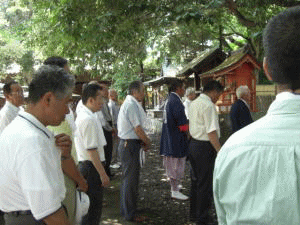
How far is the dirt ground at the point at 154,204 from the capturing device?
5443 mm

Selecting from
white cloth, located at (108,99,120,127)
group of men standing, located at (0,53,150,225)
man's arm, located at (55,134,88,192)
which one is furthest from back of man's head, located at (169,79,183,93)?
man's arm, located at (55,134,88,192)

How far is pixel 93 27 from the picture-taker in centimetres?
648

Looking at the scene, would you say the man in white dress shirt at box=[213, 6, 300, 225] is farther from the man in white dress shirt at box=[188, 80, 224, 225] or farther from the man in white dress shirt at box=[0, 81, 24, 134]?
the man in white dress shirt at box=[0, 81, 24, 134]

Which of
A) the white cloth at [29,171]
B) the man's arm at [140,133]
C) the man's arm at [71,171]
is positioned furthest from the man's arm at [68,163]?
the man's arm at [140,133]

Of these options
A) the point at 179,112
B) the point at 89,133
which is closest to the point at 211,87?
the point at 179,112

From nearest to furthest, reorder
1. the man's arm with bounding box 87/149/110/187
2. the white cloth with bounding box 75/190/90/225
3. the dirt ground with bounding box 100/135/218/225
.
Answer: the white cloth with bounding box 75/190/90/225 < the man's arm with bounding box 87/149/110/187 < the dirt ground with bounding box 100/135/218/225

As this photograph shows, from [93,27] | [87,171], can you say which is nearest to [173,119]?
[93,27]

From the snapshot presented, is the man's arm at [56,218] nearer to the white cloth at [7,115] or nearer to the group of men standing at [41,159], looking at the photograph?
the group of men standing at [41,159]

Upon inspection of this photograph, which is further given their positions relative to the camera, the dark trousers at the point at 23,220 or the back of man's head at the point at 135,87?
the back of man's head at the point at 135,87

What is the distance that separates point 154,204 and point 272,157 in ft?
17.7

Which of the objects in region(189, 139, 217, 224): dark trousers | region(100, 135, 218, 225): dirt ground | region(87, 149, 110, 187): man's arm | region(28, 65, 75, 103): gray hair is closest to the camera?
region(28, 65, 75, 103): gray hair

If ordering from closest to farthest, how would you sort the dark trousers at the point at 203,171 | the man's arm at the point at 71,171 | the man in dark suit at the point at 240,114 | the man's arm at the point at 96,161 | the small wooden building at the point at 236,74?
1. the man's arm at the point at 71,171
2. the man's arm at the point at 96,161
3. the dark trousers at the point at 203,171
4. the man in dark suit at the point at 240,114
5. the small wooden building at the point at 236,74

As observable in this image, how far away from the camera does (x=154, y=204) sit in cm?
624

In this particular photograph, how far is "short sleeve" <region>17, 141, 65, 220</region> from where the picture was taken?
1876mm
